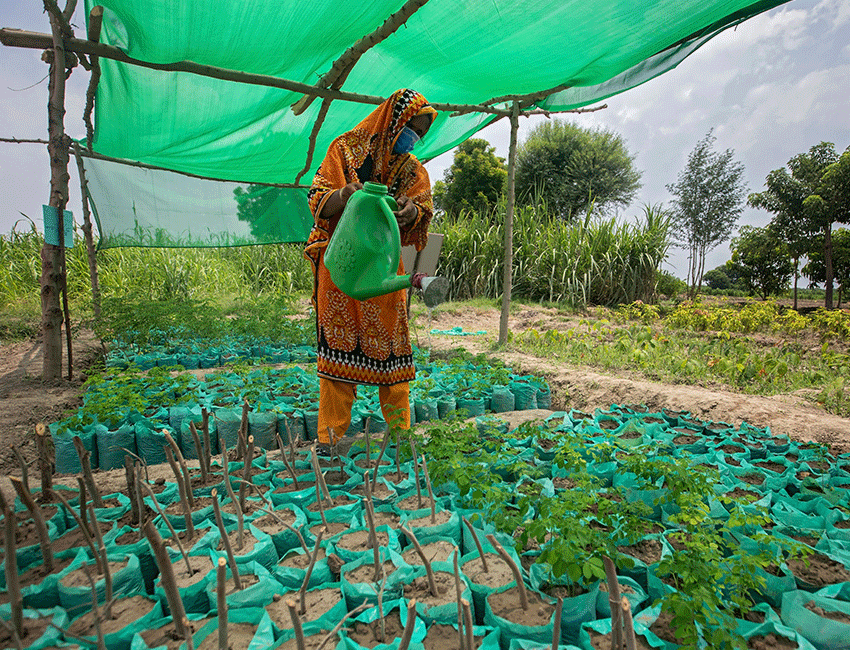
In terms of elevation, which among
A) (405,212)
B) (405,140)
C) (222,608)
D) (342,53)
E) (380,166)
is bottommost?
(222,608)

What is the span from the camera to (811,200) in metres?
12.6

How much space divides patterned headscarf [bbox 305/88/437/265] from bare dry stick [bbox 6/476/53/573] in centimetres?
134

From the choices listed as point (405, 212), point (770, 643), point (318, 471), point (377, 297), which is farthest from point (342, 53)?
point (770, 643)

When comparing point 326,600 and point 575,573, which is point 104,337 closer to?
Result: point 326,600

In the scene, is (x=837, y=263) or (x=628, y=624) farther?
(x=837, y=263)

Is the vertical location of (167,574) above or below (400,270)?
below

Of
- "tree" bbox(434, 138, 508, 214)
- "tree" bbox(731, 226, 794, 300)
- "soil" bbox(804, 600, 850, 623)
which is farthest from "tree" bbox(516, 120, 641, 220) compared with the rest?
"soil" bbox(804, 600, 850, 623)

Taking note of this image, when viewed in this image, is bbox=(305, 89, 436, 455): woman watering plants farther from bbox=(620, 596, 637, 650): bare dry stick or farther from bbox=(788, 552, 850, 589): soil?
bbox=(788, 552, 850, 589): soil

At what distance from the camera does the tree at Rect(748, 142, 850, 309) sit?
12445mm

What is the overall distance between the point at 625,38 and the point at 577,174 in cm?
2180

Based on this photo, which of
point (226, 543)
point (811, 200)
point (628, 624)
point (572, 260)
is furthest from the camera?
point (811, 200)

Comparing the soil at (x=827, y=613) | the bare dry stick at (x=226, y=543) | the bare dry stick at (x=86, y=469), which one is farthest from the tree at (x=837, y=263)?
the bare dry stick at (x=86, y=469)

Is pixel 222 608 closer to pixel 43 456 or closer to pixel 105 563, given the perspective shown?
pixel 105 563

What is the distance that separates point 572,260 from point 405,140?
24.6 feet
